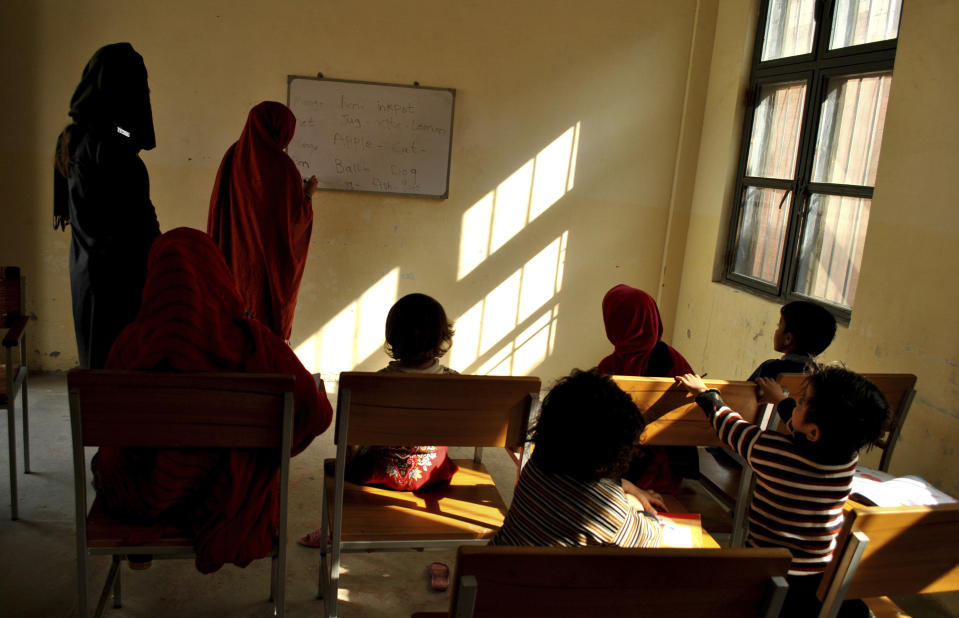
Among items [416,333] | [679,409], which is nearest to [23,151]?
[416,333]

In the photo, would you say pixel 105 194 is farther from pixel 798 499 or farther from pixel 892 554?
pixel 892 554

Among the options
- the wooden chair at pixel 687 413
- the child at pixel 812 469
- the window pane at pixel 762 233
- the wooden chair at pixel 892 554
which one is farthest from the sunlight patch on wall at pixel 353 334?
the wooden chair at pixel 892 554

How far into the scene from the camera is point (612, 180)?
4.42 metres

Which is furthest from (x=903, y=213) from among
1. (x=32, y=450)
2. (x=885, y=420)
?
(x=32, y=450)

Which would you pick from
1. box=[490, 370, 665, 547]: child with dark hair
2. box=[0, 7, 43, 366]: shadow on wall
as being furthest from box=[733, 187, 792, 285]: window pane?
box=[0, 7, 43, 366]: shadow on wall

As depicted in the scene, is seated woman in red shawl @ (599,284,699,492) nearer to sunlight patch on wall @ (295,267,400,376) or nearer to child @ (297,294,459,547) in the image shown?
child @ (297,294,459,547)

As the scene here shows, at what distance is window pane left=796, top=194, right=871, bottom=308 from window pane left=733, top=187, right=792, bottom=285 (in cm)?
16

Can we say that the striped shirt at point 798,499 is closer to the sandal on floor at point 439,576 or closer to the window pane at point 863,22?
the sandal on floor at point 439,576

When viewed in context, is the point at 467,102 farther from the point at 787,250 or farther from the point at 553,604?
the point at 553,604

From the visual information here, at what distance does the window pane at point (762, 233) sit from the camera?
3.74 m

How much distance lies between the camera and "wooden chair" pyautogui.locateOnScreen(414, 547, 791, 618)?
→ 3.33 feet

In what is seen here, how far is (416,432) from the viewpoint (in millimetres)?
1804

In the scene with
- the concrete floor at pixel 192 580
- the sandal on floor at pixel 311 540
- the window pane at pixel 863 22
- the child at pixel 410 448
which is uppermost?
the window pane at pixel 863 22

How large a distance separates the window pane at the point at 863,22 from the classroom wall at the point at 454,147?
1026mm
